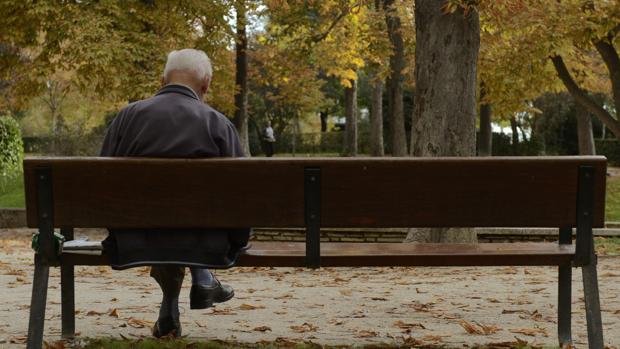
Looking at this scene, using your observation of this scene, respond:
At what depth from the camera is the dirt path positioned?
6.12 metres

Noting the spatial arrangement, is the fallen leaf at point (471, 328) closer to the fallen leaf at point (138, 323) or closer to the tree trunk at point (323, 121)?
the fallen leaf at point (138, 323)

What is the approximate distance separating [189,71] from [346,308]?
2.78 m

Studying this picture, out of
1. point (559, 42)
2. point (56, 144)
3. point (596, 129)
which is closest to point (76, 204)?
point (559, 42)

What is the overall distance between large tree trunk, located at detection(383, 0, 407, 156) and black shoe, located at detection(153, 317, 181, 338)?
70.3 feet

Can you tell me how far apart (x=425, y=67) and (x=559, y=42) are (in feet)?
31.8

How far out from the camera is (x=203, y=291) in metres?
5.29

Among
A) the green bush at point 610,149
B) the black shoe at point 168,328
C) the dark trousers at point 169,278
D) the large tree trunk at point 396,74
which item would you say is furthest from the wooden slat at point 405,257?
the green bush at point 610,149

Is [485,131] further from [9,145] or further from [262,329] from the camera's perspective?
[262,329]

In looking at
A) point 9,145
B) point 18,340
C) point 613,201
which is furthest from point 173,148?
point 613,201

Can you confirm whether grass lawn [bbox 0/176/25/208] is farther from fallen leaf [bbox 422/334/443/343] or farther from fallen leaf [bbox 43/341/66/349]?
fallen leaf [bbox 422/334/443/343]

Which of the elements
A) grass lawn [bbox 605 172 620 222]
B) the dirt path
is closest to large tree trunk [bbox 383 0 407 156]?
grass lawn [bbox 605 172 620 222]

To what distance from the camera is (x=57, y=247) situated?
496 cm

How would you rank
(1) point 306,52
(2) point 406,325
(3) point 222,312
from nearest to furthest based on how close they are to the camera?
(2) point 406,325 → (3) point 222,312 → (1) point 306,52

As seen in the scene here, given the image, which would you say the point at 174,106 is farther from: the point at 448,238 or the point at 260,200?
the point at 448,238
